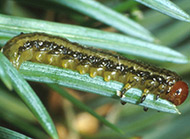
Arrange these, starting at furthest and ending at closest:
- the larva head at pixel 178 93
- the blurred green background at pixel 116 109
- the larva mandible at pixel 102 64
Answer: the blurred green background at pixel 116 109 < the larva head at pixel 178 93 < the larva mandible at pixel 102 64

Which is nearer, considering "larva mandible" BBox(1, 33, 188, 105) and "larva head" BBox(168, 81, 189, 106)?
"larva mandible" BBox(1, 33, 188, 105)

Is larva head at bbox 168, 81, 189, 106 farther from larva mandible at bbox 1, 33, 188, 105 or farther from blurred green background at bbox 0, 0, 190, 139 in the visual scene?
blurred green background at bbox 0, 0, 190, 139

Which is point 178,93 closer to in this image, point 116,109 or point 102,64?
point 102,64

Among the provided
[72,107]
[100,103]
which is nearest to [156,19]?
[100,103]

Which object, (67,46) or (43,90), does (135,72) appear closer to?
(67,46)

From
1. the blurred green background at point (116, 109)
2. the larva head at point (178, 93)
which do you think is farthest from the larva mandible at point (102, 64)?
the blurred green background at point (116, 109)

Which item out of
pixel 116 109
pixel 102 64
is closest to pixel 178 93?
pixel 102 64

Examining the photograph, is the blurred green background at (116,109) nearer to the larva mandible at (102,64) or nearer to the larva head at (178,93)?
the larva mandible at (102,64)

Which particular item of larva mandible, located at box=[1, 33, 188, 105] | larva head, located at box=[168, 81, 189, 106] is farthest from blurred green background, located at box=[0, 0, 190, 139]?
larva head, located at box=[168, 81, 189, 106]
